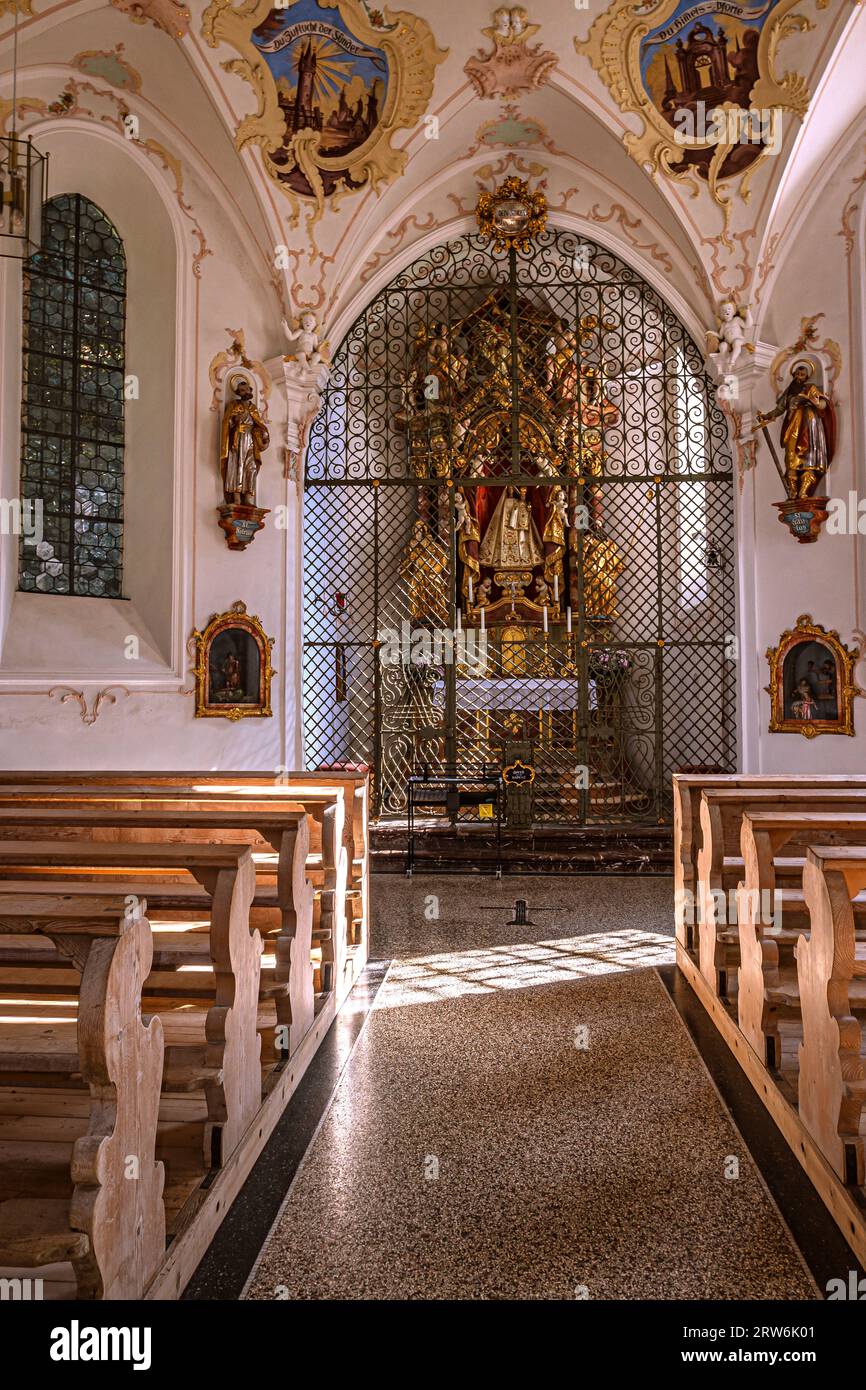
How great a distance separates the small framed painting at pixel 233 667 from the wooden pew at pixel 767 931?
254 inches

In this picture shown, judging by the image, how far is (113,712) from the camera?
921 centimetres

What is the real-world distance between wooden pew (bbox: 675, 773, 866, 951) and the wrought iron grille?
406 cm

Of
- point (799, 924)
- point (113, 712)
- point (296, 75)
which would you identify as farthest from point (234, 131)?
point (799, 924)

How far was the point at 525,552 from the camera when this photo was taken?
459 inches

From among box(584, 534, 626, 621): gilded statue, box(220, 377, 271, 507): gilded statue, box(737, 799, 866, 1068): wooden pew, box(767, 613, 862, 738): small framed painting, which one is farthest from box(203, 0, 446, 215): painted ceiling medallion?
box(737, 799, 866, 1068): wooden pew

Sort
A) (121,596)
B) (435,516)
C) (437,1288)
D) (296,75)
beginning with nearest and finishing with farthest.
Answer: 1. (437,1288)
2. (296,75)
3. (121,596)
4. (435,516)

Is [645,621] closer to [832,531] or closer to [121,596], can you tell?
[832,531]

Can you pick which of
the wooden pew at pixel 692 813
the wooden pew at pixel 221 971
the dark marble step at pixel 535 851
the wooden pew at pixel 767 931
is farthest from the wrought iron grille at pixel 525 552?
the wooden pew at pixel 221 971

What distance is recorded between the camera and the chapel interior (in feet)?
12.5

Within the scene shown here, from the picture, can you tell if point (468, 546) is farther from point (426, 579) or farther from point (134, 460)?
point (134, 460)

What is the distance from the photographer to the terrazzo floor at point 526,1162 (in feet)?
7.95

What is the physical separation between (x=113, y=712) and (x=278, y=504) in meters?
2.62

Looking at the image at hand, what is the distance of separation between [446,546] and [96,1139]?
967 centimetres

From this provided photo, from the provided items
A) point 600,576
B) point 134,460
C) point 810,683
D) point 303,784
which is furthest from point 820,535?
point 134,460
